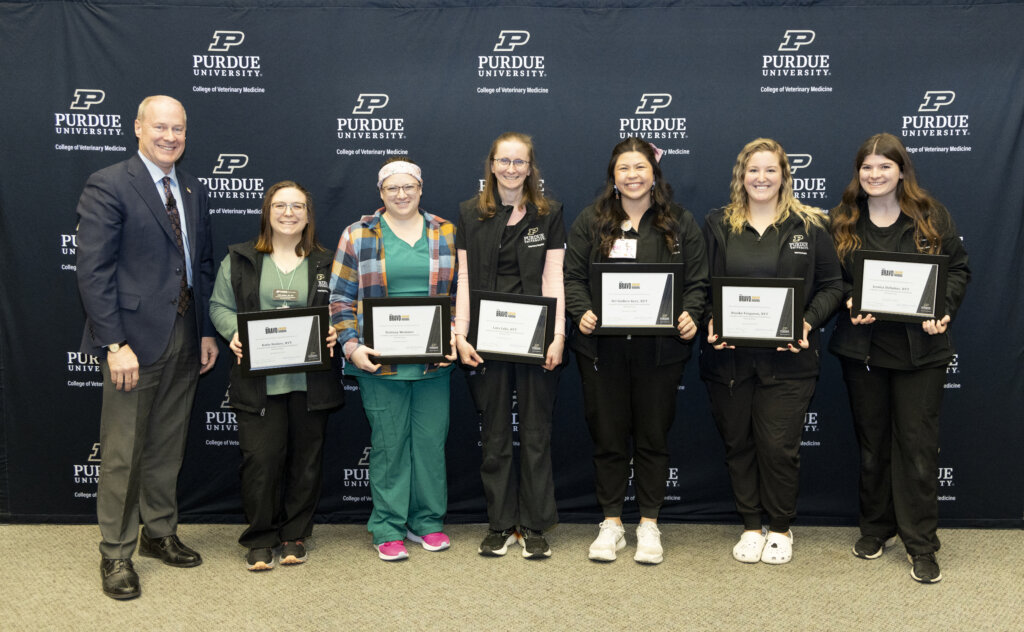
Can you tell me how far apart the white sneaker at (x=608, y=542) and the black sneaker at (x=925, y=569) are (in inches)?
50.7

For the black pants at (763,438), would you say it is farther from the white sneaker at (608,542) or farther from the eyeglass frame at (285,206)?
the eyeglass frame at (285,206)

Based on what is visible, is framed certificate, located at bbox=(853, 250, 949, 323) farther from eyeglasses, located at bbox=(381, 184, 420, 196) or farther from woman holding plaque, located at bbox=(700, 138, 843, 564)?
eyeglasses, located at bbox=(381, 184, 420, 196)

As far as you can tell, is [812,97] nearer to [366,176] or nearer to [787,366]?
[787,366]

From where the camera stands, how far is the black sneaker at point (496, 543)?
3.51 metres

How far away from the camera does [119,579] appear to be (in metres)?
3.17

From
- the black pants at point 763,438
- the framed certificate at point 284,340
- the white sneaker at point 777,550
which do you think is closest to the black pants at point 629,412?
the black pants at point 763,438

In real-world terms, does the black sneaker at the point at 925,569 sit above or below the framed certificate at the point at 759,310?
below

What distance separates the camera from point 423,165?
4.00 m

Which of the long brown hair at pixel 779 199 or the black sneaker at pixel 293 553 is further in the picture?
the black sneaker at pixel 293 553

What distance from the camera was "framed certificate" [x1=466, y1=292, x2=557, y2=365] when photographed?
3.20 metres

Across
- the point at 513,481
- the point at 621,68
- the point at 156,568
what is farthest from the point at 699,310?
the point at 156,568

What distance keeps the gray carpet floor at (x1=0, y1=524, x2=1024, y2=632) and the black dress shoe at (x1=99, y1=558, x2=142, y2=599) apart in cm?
4

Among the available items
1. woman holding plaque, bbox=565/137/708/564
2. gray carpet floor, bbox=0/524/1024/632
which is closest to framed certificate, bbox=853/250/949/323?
woman holding plaque, bbox=565/137/708/564

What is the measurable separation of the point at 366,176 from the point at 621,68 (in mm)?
1478
